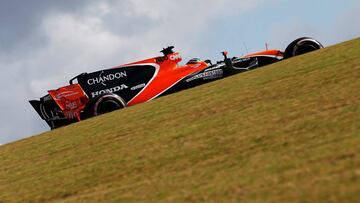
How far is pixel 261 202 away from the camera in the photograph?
16.9ft

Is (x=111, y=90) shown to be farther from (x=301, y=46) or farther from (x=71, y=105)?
(x=301, y=46)

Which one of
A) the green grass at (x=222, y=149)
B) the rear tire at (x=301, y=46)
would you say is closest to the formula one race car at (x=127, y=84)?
the rear tire at (x=301, y=46)

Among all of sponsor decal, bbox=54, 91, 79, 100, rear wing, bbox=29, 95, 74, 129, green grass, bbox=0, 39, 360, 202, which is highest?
sponsor decal, bbox=54, 91, 79, 100

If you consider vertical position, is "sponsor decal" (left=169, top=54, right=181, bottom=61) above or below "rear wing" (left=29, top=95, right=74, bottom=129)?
above

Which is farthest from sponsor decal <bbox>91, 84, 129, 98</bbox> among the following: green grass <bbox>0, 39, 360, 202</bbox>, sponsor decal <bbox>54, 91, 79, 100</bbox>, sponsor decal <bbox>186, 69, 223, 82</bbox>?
green grass <bbox>0, 39, 360, 202</bbox>

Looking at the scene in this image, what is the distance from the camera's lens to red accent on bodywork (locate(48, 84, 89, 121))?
55.0 ft

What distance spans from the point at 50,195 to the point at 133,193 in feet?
6.37

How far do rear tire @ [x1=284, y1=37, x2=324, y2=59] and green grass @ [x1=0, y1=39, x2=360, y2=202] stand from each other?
10.2ft

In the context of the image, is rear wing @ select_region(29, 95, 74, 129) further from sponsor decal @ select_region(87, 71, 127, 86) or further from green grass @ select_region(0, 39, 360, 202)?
green grass @ select_region(0, 39, 360, 202)

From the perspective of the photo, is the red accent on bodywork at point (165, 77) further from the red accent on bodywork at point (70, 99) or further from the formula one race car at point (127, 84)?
the red accent on bodywork at point (70, 99)

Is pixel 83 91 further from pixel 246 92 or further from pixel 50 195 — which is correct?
pixel 50 195

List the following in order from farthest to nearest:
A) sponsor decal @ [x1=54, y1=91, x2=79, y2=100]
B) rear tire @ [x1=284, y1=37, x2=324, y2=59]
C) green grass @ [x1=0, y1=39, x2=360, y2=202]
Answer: rear tire @ [x1=284, y1=37, x2=324, y2=59] → sponsor decal @ [x1=54, y1=91, x2=79, y2=100] → green grass @ [x1=0, y1=39, x2=360, y2=202]

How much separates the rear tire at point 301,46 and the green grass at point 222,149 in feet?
10.2

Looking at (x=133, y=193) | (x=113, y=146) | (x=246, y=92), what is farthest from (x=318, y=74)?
(x=133, y=193)
